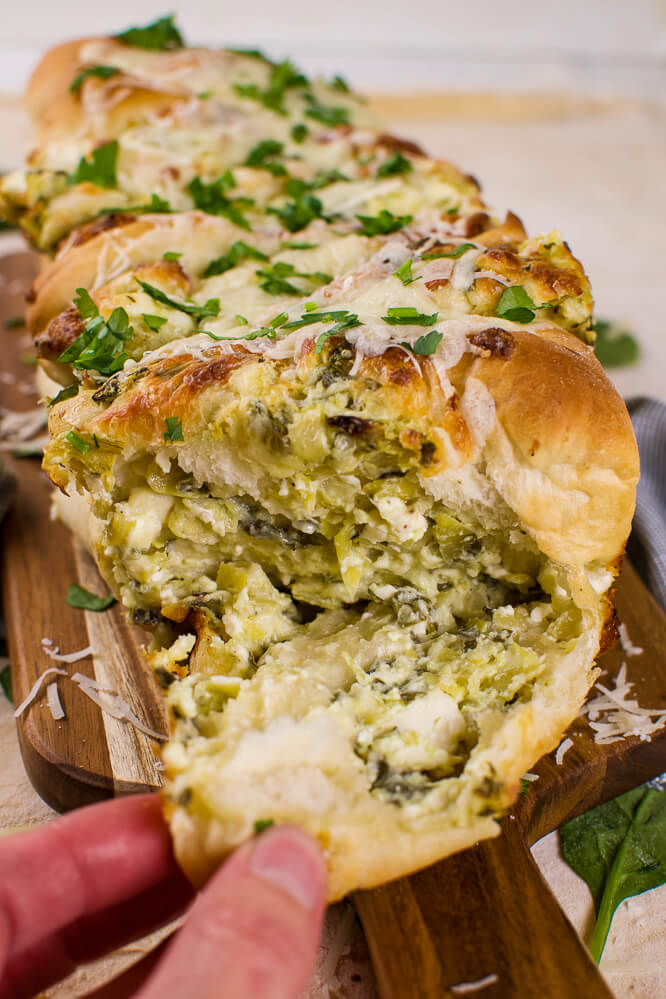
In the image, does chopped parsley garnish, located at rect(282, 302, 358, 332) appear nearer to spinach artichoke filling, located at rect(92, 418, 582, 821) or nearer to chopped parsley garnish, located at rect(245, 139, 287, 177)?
spinach artichoke filling, located at rect(92, 418, 582, 821)

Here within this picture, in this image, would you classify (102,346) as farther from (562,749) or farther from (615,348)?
(615,348)

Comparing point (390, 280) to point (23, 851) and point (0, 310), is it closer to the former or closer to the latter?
point (23, 851)

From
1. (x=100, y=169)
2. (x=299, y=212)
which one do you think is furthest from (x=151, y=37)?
(x=299, y=212)

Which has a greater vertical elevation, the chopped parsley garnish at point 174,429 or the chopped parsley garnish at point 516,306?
the chopped parsley garnish at point 516,306

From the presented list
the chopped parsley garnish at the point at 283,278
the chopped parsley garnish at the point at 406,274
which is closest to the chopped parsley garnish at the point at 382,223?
the chopped parsley garnish at the point at 283,278

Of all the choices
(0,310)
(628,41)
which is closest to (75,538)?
(0,310)

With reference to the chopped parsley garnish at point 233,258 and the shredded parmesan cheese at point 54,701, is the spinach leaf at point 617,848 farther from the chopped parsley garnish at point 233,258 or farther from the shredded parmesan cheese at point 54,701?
the chopped parsley garnish at point 233,258
